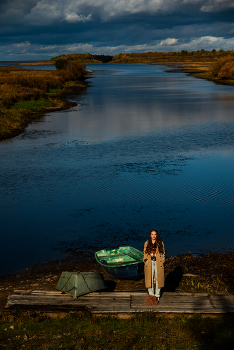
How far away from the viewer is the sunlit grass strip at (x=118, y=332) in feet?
25.8

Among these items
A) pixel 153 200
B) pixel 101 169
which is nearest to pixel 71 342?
pixel 153 200

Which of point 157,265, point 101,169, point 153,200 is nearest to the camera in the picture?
point 157,265

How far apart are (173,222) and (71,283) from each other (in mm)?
7115

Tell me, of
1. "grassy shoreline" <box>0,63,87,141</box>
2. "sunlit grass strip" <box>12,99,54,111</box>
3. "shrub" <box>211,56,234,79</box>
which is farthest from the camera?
"shrub" <box>211,56,234,79</box>

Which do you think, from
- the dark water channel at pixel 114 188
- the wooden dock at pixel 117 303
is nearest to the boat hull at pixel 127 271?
the wooden dock at pixel 117 303

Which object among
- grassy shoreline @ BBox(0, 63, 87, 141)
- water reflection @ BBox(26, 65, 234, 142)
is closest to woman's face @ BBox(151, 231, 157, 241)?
water reflection @ BBox(26, 65, 234, 142)

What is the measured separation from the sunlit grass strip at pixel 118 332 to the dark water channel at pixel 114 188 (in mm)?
4624

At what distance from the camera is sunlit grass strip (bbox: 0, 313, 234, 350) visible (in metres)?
7.87

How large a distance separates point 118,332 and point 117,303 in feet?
3.08

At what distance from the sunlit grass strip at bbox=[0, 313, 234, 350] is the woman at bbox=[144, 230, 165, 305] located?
0.53 meters

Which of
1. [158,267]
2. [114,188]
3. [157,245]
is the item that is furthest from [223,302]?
[114,188]

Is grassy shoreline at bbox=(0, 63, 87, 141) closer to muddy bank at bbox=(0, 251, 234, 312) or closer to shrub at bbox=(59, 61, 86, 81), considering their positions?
shrub at bbox=(59, 61, 86, 81)

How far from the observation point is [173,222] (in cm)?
1578

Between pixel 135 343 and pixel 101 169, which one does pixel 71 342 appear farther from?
pixel 101 169
